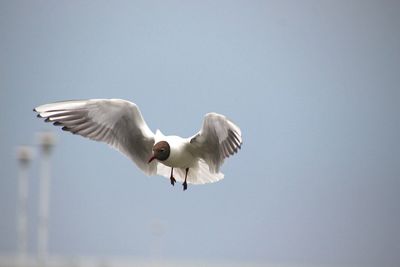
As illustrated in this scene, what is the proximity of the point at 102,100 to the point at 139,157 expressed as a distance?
2.84 feet

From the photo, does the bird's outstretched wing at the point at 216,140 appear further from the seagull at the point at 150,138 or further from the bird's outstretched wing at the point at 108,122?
the bird's outstretched wing at the point at 108,122

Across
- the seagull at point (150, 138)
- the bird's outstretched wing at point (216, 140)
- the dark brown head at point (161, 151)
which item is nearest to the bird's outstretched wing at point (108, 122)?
the seagull at point (150, 138)

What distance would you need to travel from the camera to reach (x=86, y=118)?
13.2 metres

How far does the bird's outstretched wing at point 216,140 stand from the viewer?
40.5 ft

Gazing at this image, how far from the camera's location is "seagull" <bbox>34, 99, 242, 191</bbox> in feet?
41.2

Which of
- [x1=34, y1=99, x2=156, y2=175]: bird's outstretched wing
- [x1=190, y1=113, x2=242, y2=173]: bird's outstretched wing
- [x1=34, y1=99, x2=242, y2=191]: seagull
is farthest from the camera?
[x1=34, y1=99, x2=156, y2=175]: bird's outstretched wing

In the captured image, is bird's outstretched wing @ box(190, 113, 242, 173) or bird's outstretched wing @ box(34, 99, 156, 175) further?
bird's outstretched wing @ box(34, 99, 156, 175)

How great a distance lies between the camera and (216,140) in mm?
12609

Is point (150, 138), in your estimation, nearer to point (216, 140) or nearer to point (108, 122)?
point (108, 122)

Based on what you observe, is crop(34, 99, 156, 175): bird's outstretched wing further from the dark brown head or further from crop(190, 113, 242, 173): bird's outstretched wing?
crop(190, 113, 242, 173): bird's outstretched wing

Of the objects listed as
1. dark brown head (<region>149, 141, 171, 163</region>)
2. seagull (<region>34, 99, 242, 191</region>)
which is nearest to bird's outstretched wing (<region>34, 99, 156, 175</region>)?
seagull (<region>34, 99, 242, 191</region>)

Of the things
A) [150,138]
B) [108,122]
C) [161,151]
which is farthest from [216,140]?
[108,122]

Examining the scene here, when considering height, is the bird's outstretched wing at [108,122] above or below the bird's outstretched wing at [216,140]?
above

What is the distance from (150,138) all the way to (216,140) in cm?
98
